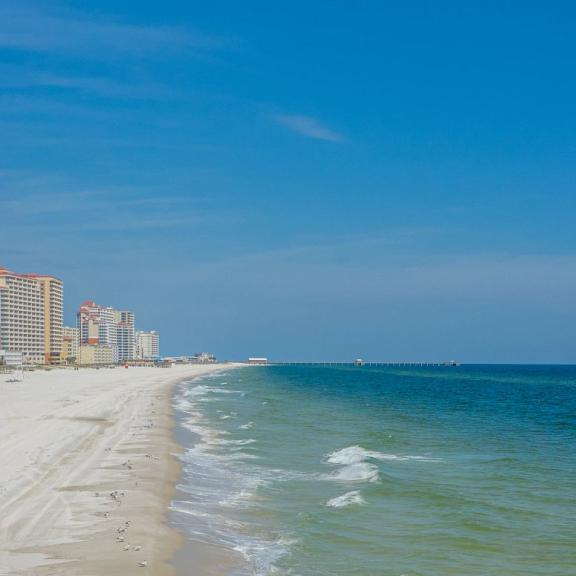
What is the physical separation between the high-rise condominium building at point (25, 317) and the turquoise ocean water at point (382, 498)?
148745 mm

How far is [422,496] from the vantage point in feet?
72.3

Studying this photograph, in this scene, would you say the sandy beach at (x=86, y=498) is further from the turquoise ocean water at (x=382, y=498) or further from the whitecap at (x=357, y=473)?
the whitecap at (x=357, y=473)

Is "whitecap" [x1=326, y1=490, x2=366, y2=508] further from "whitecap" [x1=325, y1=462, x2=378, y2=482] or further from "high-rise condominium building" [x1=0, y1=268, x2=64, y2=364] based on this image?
"high-rise condominium building" [x1=0, y1=268, x2=64, y2=364]

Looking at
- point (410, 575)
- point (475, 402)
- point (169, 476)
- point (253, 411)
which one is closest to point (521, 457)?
point (169, 476)

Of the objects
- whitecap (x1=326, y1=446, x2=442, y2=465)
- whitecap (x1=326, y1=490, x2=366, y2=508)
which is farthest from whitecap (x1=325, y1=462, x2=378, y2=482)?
whitecap (x1=326, y1=490, x2=366, y2=508)

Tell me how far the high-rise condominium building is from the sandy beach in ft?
483

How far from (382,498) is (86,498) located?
8862mm

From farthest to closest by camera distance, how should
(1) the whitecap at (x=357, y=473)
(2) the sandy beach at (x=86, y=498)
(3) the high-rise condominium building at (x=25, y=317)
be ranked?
(3) the high-rise condominium building at (x=25, y=317), (1) the whitecap at (x=357, y=473), (2) the sandy beach at (x=86, y=498)

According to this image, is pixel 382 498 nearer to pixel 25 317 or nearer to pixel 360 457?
pixel 360 457

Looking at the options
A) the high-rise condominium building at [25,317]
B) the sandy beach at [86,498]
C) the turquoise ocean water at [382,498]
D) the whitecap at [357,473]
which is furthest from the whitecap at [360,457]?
the high-rise condominium building at [25,317]

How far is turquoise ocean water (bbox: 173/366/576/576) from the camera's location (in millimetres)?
15609

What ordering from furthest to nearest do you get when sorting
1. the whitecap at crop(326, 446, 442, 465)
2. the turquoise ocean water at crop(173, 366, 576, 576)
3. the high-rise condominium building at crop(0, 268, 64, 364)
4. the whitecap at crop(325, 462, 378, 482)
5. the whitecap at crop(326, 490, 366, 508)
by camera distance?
1. the high-rise condominium building at crop(0, 268, 64, 364)
2. the whitecap at crop(326, 446, 442, 465)
3. the whitecap at crop(325, 462, 378, 482)
4. the whitecap at crop(326, 490, 366, 508)
5. the turquoise ocean water at crop(173, 366, 576, 576)

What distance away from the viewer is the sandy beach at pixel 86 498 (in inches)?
543

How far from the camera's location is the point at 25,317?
606 feet
